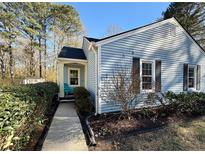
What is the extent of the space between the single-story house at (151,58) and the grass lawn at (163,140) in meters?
2.25

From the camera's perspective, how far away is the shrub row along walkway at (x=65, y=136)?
4.19 metres

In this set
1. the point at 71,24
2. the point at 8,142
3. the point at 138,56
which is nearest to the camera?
the point at 8,142

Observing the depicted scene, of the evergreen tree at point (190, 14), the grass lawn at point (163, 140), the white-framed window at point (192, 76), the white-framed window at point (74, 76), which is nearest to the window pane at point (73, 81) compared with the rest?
the white-framed window at point (74, 76)

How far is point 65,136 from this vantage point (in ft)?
16.1

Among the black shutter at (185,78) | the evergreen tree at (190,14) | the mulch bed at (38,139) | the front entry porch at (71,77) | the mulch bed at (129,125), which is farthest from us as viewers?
the evergreen tree at (190,14)

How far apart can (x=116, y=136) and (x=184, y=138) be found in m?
1.98

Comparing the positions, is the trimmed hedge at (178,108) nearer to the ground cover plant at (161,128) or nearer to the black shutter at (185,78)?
the ground cover plant at (161,128)

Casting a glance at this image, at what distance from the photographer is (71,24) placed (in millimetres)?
23359

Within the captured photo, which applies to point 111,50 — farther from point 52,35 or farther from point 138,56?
point 52,35

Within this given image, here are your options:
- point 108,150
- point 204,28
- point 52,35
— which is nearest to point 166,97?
point 108,150

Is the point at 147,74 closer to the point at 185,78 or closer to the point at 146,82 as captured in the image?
the point at 146,82

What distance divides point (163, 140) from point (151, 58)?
5.14m

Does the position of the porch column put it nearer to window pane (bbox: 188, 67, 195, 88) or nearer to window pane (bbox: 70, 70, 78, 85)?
window pane (bbox: 70, 70, 78, 85)

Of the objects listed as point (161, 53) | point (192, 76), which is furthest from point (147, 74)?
point (192, 76)
